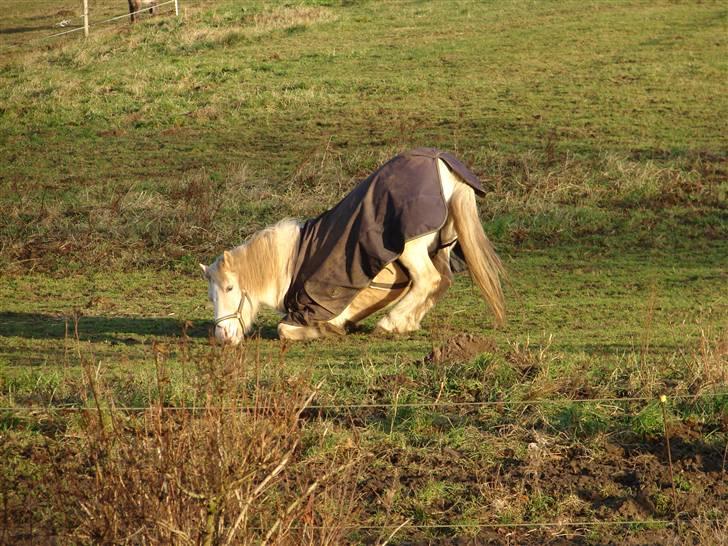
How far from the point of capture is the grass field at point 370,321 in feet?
15.7

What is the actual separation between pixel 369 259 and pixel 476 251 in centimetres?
91

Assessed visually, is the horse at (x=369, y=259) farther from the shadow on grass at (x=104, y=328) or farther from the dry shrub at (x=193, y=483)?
the dry shrub at (x=193, y=483)

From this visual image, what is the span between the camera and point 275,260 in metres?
9.31

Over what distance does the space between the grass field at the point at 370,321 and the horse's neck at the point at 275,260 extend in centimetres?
40

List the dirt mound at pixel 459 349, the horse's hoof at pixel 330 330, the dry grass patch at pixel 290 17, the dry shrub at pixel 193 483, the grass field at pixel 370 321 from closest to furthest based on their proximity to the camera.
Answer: the dry shrub at pixel 193 483 → the grass field at pixel 370 321 → the dirt mound at pixel 459 349 → the horse's hoof at pixel 330 330 → the dry grass patch at pixel 290 17

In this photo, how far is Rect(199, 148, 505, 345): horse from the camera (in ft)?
29.5

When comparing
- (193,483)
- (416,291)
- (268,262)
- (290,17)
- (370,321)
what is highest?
(290,17)

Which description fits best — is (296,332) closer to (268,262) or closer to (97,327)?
→ (268,262)

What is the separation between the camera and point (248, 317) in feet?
30.3

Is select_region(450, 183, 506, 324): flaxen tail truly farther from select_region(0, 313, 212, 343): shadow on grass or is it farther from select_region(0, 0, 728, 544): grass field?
select_region(0, 313, 212, 343): shadow on grass

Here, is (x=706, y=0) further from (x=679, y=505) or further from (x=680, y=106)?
(x=679, y=505)

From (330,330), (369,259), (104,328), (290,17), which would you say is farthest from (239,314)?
(290,17)

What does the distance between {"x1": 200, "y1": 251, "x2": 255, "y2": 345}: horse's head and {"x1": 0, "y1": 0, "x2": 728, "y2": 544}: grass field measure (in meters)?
0.24

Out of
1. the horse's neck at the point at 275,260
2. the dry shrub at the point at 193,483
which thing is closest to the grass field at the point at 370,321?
the dry shrub at the point at 193,483
